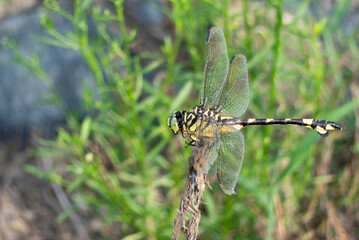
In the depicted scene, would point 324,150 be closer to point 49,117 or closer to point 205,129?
point 205,129

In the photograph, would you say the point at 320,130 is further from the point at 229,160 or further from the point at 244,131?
the point at 244,131

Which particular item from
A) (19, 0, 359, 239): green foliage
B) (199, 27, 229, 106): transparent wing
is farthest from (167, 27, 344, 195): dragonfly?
(19, 0, 359, 239): green foliage

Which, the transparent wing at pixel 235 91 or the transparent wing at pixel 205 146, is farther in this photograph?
the transparent wing at pixel 235 91

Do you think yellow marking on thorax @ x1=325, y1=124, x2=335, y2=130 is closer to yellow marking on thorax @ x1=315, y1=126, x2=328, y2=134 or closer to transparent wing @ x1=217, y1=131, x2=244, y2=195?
yellow marking on thorax @ x1=315, y1=126, x2=328, y2=134

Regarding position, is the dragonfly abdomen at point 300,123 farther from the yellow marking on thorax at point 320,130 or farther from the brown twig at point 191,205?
the brown twig at point 191,205

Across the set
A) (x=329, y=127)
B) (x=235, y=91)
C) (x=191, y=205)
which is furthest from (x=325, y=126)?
(x=191, y=205)

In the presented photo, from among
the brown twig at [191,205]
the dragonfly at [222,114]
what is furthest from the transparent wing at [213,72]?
the brown twig at [191,205]
